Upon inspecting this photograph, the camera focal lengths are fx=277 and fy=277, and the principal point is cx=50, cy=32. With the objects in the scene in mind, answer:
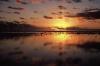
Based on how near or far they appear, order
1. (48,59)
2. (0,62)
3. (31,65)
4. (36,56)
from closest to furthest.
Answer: (31,65), (0,62), (48,59), (36,56)

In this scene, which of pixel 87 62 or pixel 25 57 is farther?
pixel 25 57

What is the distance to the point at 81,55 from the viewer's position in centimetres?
1456

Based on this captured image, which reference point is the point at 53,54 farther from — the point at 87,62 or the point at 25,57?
the point at 87,62

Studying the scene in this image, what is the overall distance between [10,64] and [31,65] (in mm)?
943

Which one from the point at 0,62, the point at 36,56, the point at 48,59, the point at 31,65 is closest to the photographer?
the point at 31,65

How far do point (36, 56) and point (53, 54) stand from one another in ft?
3.90

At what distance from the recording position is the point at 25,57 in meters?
13.7

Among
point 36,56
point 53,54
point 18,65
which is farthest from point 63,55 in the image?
point 18,65

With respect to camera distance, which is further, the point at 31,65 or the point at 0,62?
the point at 0,62

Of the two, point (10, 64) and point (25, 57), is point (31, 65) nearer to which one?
point (10, 64)

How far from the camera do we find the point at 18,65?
38.0 feet

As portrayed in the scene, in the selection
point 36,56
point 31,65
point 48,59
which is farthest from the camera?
point 36,56

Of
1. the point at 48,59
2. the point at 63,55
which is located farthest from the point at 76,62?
the point at 63,55

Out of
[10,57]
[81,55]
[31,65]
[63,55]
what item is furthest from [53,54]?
[31,65]
